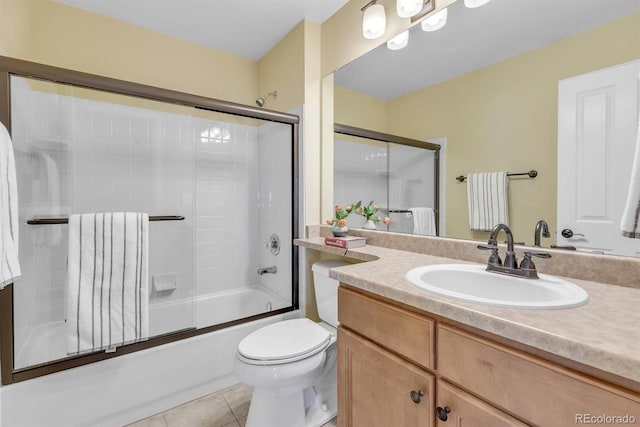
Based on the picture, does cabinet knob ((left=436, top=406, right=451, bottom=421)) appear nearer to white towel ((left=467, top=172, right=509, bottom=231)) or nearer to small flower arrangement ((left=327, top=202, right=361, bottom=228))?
white towel ((left=467, top=172, right=509, bottom=231))

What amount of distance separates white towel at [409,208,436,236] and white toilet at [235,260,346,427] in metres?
0.72

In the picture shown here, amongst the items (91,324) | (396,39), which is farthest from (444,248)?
(91,324)

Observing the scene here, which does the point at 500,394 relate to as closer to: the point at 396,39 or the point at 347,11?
the point at 396,39

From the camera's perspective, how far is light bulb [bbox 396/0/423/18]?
1.38m

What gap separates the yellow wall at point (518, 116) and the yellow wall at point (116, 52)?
1.80 m

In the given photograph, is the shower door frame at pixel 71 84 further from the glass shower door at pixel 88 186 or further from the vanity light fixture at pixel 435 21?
the vanity light fixture at pixel 435 21

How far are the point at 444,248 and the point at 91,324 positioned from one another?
5.67 ft

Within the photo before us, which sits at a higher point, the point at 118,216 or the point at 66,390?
the point at 118,216

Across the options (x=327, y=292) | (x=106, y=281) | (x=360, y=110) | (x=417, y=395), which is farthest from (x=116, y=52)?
(x=417, y=395)

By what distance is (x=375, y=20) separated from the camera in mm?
1554

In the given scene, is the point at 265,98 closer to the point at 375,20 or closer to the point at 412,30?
the point at 375,20

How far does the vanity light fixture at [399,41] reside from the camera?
5.02 feet

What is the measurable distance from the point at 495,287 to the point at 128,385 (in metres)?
1.77

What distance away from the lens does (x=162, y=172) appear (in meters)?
2.13
